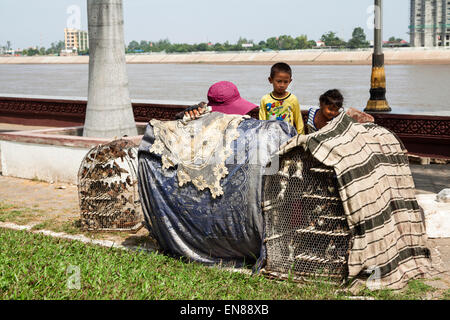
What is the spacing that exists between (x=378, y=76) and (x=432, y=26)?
4729 inches

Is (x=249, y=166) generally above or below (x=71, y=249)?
above

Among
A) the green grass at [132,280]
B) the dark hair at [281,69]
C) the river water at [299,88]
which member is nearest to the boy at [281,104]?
the dark hair at [281,69]

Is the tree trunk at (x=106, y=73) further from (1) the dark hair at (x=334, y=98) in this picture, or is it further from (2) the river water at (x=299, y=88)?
(1) the dark hair at (x=334, y=98)

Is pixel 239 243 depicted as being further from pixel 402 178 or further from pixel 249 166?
pixel 402 178

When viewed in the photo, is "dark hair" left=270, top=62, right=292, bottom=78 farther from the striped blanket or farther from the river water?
the striped blanket

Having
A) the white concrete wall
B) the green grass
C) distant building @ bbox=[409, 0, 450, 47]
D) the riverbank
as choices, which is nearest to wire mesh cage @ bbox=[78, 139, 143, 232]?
the green grass

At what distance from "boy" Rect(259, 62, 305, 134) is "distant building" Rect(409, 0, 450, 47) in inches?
4895

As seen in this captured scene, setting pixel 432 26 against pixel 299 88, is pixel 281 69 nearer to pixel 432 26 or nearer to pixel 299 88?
pixel 299 88

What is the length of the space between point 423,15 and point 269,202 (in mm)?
132156

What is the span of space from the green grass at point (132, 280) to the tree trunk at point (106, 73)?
4224 millimetres

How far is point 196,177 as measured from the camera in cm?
464

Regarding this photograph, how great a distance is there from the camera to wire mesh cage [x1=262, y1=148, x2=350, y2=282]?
4.27 m

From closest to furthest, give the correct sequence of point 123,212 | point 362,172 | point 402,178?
1. point 362,172
2. point 402,178
3. point 123,212
